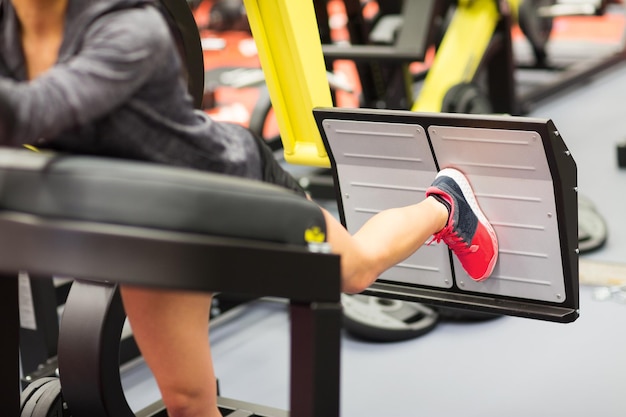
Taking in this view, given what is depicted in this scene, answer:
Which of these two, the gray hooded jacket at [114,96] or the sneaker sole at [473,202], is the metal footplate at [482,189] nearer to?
the sneaker sole at [473,202]

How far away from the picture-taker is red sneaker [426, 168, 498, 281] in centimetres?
224

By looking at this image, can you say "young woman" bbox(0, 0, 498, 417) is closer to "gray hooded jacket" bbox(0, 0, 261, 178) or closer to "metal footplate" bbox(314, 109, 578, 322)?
"gray hooded jacket" bbox(0, 0, 261, 178)

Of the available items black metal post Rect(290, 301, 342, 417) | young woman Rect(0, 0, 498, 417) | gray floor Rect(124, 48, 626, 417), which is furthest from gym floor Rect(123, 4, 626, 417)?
black metal post Rect(290, 301, 342, 417)

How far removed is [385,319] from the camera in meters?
3.14

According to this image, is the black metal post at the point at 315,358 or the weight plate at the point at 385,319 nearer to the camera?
the black metal post at the point at 315,358

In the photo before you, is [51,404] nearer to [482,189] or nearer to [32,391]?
[32,391]

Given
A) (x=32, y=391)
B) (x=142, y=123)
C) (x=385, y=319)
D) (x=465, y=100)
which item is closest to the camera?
(x=142, y=123)

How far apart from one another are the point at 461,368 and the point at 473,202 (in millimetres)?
772

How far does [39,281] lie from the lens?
112 inches

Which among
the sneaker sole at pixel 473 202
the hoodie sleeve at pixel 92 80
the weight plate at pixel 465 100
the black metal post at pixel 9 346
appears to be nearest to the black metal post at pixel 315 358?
the hoodie sleeve at pixel 92 80

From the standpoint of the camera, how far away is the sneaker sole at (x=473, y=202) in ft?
7.53

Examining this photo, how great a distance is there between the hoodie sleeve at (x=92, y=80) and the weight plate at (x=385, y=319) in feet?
5.64

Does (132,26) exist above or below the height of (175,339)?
above

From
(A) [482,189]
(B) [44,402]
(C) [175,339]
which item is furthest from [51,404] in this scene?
(A) [482,189]
